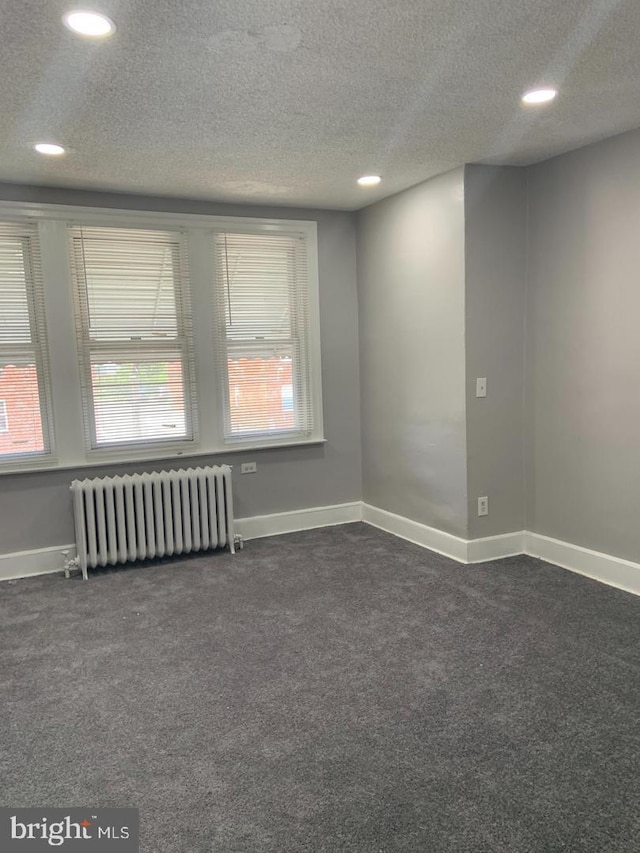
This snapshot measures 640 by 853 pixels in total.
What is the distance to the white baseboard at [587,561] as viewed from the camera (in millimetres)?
3338

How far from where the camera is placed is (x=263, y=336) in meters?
4.58

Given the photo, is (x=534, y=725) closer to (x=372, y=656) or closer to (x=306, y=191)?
(x=372, y=656)

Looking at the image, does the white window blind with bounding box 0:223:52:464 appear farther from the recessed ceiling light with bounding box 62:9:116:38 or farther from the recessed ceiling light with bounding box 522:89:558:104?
the recessed ceiling light with bounding box 522:89:558:104

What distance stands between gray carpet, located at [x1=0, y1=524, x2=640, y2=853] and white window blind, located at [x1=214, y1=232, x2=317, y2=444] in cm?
134

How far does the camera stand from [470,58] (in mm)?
2232

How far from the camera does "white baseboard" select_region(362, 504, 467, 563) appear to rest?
395 cm

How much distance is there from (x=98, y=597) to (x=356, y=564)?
162 centimetres

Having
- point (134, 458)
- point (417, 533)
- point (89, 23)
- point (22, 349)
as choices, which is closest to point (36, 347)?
point (22, 349)

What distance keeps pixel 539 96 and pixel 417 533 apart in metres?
2.82

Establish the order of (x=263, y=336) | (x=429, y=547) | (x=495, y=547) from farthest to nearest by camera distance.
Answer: (x=263, y=336) < (x=429, y=547) < (x=495, y=547)

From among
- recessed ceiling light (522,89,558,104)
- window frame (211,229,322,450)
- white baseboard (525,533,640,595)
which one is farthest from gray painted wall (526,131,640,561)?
window frame (211,229,322,450)

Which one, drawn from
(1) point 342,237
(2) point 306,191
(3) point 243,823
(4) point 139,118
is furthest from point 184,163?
(3) point 243,823

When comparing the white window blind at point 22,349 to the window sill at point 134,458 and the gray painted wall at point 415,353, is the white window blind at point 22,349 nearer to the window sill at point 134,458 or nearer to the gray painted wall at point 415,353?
the window sill at point 134,458

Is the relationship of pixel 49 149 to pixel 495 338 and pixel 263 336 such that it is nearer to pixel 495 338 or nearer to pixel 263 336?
pixel 263 336
